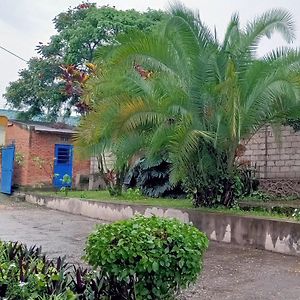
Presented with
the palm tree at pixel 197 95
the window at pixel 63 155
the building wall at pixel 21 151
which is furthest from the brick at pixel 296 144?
the building wall at pixel 21 151

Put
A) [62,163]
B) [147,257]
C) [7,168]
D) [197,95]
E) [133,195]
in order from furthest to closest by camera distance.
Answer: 1. [62,163]
2. [7,168]
3. [133,195]
4. [197,95]
5. [147,257]

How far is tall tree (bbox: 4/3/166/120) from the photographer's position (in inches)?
887

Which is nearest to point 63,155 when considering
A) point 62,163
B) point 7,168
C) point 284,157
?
point 62,163

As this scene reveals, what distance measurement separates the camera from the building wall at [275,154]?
12.0m

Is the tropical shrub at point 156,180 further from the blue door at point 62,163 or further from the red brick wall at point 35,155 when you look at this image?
the blue door at point 62,163

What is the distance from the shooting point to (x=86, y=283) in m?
3.66

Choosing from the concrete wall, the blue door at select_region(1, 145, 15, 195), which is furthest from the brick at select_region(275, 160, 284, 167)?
the blue door at select_region(1, 145, 15, 195)

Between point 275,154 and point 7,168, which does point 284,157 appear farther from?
point 7,168

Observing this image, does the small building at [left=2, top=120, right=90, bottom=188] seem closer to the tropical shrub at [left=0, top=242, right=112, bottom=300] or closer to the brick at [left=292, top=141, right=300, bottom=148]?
the brick at [left=292, top=141, right=300, bottom=148]

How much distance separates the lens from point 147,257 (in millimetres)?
3535

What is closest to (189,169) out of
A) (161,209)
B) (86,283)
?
(161,209)

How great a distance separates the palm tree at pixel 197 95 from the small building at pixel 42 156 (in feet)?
30.2

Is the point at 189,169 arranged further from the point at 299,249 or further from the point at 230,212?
the point at 299,249

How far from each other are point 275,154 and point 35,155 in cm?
1026
